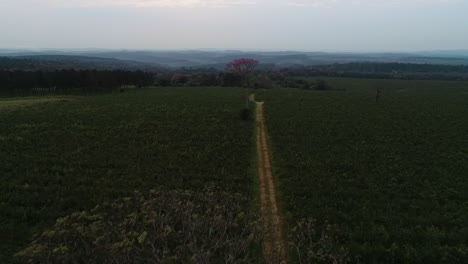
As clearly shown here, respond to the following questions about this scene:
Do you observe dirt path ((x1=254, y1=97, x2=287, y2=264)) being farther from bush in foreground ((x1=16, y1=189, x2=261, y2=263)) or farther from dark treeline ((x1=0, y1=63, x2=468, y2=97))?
dark treeline ((x1=0, y1=63, x2=468, y2=97))

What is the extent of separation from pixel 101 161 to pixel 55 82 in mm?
51916

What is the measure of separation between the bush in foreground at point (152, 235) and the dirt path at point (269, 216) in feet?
1.40

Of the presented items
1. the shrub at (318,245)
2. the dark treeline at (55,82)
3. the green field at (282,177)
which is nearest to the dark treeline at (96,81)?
the dark treeline at (55,82)

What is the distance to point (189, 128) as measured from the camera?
88.2 feet

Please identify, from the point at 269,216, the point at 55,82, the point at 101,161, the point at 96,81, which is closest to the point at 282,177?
the point at 269,216

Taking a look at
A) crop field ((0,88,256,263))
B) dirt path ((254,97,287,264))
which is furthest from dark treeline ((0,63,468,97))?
dirt path ((254,97,287,264))

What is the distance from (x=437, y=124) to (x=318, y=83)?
164ft

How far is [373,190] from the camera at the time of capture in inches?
567

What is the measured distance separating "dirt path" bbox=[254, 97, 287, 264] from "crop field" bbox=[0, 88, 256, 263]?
1.84 feet

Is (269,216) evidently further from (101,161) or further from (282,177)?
(101,161)

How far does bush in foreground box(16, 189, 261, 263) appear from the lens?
8.28 m

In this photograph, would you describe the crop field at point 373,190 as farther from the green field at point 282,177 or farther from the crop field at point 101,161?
the crop field at point 101,161

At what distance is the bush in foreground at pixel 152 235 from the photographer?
828cm

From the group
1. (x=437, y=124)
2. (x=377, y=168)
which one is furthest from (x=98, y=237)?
(x=437, y=124)
